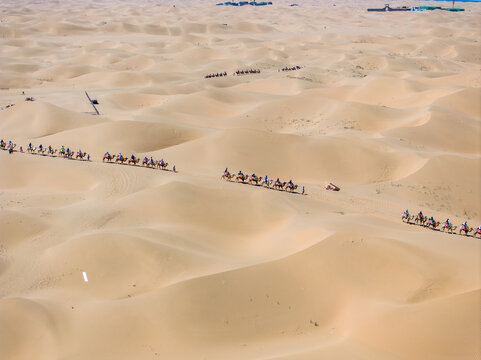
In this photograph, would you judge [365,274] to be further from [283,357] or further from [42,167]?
[42,167]

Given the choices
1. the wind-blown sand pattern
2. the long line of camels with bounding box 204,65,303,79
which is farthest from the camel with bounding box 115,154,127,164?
the long line of camels with bounding box 204,65,303,79

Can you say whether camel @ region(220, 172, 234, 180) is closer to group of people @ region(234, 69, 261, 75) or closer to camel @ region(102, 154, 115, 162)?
camel @ region(102, 154, 115, 162)

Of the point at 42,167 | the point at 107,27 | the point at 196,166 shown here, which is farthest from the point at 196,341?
the point at 107,27

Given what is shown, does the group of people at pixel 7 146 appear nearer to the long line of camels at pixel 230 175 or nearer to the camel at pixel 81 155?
the long line of camels at pixel 230 175

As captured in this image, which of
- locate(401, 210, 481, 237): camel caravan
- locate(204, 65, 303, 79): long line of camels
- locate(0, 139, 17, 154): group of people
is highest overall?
locate(0, 139, 17, 154): group of people

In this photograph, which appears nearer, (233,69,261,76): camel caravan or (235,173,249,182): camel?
(235,173,249,182): camel

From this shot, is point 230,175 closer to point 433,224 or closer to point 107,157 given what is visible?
point 107,157

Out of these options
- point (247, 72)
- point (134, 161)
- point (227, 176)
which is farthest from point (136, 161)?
point (247, 72)
